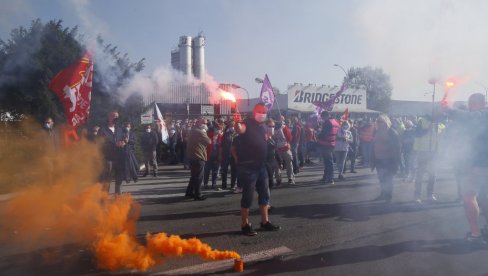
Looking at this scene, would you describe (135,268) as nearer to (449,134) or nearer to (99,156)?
(99,156)

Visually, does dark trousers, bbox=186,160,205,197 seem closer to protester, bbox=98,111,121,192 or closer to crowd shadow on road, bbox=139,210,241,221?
crowd shadow on road, bbox=139,210,241,221

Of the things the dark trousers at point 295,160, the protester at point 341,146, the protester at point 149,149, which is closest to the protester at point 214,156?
the dark trousers at point 295,160

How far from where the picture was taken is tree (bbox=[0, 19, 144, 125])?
7816mm

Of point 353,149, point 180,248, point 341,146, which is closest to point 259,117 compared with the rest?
point 180,248

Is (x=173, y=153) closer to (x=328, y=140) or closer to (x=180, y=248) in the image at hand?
(x=328, y=140)

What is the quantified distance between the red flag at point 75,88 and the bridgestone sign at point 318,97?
24731 mm

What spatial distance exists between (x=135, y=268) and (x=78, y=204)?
97.3 inches

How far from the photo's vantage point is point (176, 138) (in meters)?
16.3

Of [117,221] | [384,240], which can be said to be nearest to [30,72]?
[117,221]

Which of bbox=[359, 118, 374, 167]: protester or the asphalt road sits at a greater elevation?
bbox=[359, 118, 374, 167]: protester

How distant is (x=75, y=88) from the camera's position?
762 cm

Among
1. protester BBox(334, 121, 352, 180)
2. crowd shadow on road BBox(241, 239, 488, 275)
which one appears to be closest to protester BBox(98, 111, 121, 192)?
crowd shadow on road BBox(241, 239, 488, 275)

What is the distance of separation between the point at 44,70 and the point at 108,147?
237 cm

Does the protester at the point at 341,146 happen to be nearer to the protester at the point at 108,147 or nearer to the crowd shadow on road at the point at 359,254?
the crowd shadow on road at the point at 359,254
